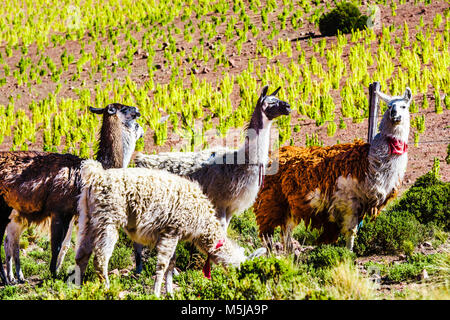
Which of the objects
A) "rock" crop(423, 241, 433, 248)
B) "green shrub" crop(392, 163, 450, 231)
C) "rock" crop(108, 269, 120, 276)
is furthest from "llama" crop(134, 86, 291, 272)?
"green shrub" crop(392, 163, 450, 231)

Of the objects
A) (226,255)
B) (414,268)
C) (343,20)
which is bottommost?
(414,268)

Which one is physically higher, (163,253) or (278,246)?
(163,253)

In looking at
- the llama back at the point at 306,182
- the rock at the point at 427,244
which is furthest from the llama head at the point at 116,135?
the rock at the point at 427,244

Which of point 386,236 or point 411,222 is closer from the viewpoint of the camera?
point 386,236

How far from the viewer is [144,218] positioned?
6535mm

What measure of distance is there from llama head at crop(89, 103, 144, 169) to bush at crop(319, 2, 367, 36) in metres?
13.1

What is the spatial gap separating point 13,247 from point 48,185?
1.24 m

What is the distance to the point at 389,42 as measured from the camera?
1828 centimetres

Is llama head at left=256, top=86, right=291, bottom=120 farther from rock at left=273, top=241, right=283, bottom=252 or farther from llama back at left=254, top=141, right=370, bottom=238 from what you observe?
rock at left=273, top=241, right=283, bottom=252

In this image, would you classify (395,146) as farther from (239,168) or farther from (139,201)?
(139,201)

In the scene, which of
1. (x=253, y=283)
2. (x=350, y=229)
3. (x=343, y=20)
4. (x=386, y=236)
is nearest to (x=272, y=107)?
(x=350, y=229)

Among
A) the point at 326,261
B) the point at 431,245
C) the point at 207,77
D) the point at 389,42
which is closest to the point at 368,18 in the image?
the point at 389,42

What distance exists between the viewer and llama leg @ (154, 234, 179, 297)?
6.42 metres
